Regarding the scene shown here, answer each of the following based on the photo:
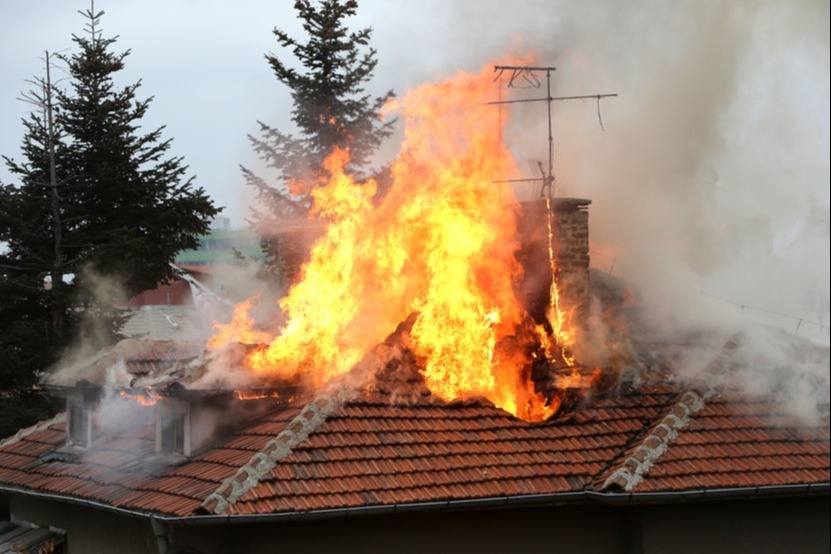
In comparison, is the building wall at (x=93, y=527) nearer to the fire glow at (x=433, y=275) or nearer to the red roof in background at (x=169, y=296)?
the fire glow at (x=433, y=275)

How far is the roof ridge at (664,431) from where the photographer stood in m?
12.9

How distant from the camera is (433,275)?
15688mm

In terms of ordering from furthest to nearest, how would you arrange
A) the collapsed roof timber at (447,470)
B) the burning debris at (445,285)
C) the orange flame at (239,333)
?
1. the orange flame at (239,333)
2. the burning debris at (445,285)
3. the collapsed roof timber at (447,470)

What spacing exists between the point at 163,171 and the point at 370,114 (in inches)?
194

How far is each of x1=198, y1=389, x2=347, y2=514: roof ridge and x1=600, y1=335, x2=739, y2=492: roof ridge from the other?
319 centimetres

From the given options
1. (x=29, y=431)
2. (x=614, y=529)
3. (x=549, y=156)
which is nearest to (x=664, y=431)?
(x=614, y=529)

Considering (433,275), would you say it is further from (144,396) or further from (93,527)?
(93,527)

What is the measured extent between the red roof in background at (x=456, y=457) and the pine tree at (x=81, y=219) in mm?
9922

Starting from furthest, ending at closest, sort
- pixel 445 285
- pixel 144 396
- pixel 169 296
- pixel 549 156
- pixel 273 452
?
1. pixel 169 296
2. pixel 549 156
3. pixel 445 285
4. pixel 144 396
5. pixel 273 452

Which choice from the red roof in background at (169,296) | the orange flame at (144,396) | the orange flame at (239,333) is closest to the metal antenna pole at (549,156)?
the orange flame at (239,333)

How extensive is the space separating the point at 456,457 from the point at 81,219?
14.9 metres

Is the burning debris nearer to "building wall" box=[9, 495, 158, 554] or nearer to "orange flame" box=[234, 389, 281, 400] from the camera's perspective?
"orange flame" box=[234, 389, 281, 400]

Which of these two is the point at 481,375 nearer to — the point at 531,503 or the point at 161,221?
the point at 531,503

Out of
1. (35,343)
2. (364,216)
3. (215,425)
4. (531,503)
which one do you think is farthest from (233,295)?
(531,503)
